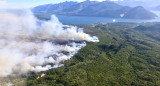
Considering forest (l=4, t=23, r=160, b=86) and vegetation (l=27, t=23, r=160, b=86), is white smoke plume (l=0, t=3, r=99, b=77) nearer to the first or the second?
forest (l=4, t=23, r=160, b=86)

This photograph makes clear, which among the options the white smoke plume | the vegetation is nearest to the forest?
the vegetation

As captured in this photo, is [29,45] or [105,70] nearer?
[105,70]

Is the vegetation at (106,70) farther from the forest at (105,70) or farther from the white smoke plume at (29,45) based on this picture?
the white smoke plume at (29,45)

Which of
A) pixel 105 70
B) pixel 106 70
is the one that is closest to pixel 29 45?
pixel 105 70

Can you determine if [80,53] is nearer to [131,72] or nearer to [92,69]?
[92,69]

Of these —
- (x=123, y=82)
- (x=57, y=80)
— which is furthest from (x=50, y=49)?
(x=123, y=82)

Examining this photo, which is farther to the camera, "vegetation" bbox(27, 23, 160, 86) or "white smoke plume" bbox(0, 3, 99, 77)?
"white smoke plume" bbox(0, 3, 99, 77)

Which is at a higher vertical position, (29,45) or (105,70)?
(29,45)

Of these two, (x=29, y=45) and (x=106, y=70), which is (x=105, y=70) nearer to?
(x=106, y=70)
